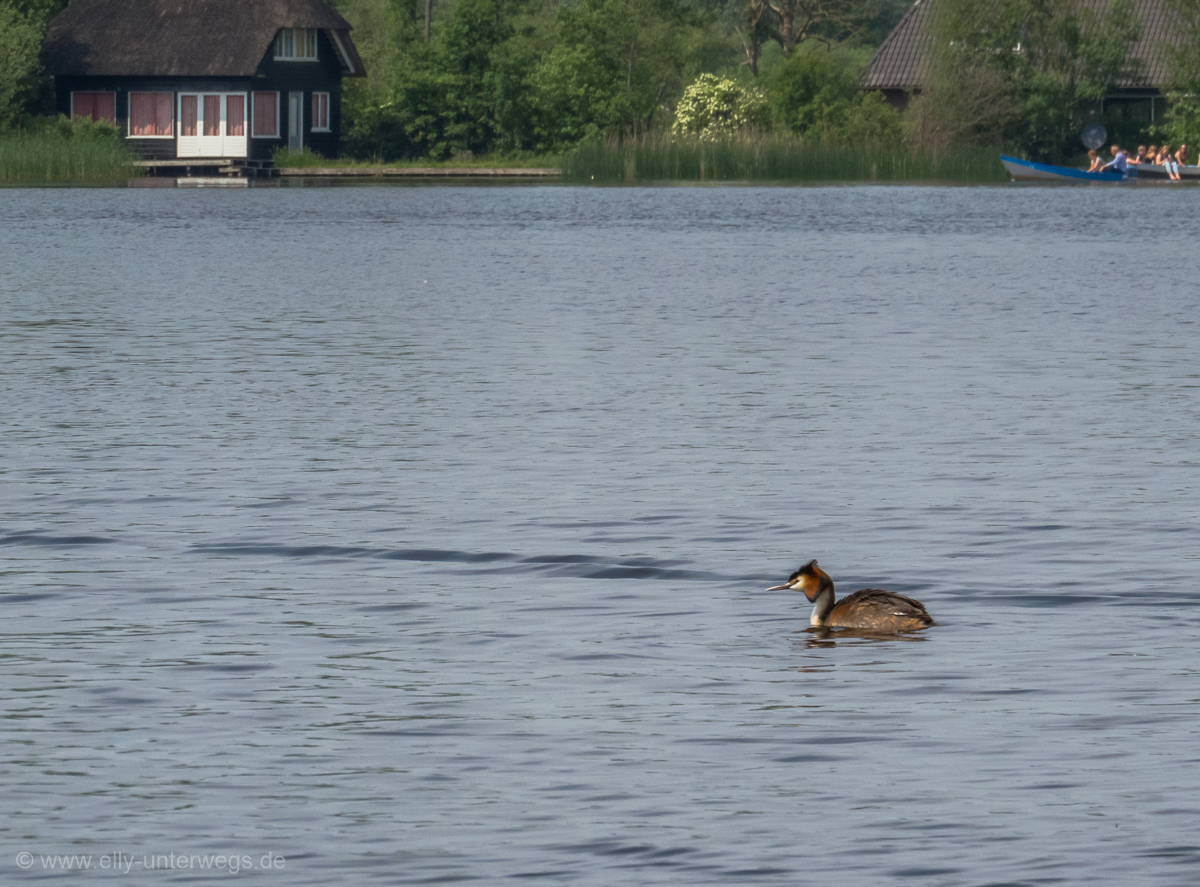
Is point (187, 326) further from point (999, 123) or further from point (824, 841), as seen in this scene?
point (999, 123)

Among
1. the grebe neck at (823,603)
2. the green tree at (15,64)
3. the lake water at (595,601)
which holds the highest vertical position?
the green tree at (15,64)

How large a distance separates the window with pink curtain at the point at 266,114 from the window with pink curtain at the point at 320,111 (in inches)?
75.6

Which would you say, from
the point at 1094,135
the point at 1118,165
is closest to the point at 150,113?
the point at 1094,135

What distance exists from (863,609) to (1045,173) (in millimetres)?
61651

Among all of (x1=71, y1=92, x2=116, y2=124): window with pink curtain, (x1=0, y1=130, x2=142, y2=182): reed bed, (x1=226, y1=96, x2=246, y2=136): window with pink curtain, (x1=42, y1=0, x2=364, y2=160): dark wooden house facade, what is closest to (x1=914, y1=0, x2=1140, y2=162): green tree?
(x1=42, y1=0, x2=364, y2=160): dark wooden house facade

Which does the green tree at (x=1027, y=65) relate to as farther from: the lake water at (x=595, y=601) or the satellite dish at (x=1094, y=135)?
the lake water at (x=595, y=601)

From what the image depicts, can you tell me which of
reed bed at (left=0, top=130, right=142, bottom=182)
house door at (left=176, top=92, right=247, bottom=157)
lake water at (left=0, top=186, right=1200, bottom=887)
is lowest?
lake water at (left=0, top=186, right=1200, bottom=887)

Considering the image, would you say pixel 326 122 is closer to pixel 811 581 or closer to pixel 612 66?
pixel 612 66

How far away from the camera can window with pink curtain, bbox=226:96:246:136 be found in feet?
247

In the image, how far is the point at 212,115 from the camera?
7588 cm

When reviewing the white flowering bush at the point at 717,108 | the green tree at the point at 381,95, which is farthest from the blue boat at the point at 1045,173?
the green tree at the point at 381,95

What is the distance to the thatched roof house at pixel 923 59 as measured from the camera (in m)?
75.6

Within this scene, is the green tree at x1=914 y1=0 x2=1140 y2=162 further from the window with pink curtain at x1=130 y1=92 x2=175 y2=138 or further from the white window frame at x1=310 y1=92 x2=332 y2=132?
the window with pink curtain at x1=130 y1=92 x2=175 y2=138

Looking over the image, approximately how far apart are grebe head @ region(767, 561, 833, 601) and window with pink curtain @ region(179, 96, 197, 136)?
6937 centimetres
